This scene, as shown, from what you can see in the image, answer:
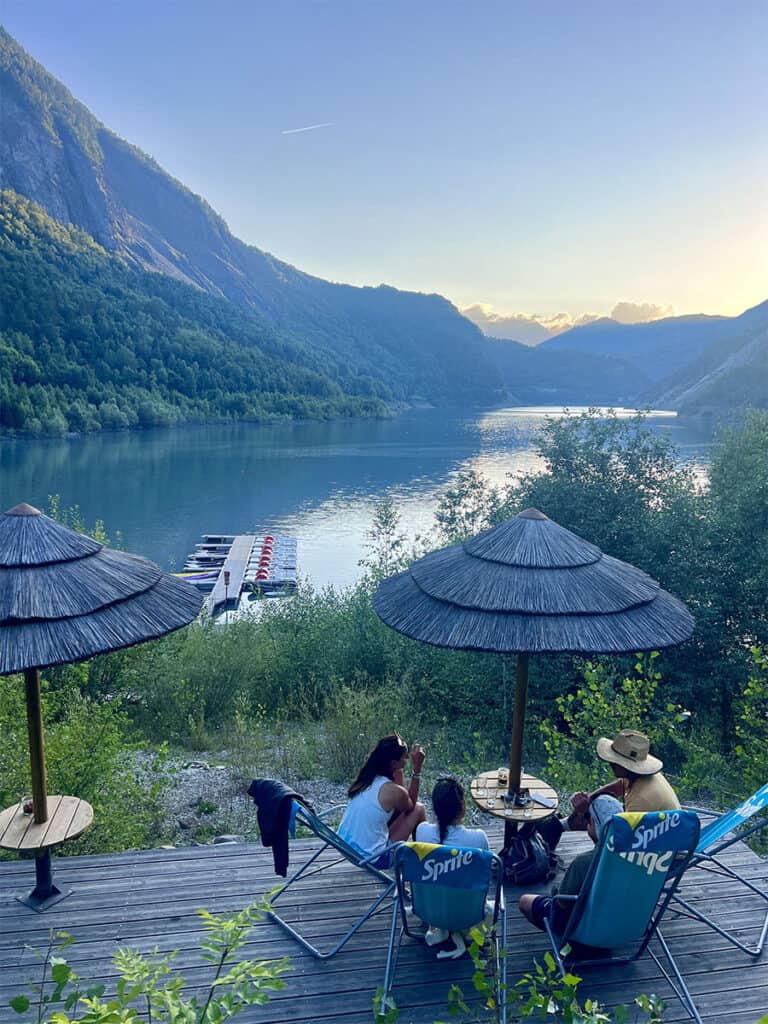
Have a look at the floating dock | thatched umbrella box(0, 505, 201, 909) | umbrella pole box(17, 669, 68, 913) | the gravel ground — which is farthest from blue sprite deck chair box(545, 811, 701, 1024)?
the floating dock

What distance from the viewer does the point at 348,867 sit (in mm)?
3668

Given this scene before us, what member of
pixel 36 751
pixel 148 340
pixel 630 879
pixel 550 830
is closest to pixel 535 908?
pixel 630 879

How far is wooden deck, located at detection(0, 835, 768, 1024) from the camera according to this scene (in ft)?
8.89

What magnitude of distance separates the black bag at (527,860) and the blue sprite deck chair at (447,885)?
63 centimetres

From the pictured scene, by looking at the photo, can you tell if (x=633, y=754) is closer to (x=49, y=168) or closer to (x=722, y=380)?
(x=722, y=380)

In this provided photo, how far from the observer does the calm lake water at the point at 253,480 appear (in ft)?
99.9

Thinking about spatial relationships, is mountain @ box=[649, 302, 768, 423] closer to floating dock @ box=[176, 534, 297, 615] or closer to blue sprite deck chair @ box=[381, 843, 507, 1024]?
floating dock @ box=[176, 534, 297, 615]

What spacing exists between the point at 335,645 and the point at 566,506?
4.21 m

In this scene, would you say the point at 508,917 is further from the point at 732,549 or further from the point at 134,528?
the point at 134,528

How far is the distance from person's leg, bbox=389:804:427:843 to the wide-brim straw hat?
97 cm

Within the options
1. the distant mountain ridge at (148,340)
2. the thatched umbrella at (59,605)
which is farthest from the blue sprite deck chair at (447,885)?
the distant mountain ridge at (148,340)

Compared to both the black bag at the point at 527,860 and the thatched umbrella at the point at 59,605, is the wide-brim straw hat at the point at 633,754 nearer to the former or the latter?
the black bag at the point at 527,860

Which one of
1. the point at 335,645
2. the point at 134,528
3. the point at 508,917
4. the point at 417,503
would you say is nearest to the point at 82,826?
the point at 508,917

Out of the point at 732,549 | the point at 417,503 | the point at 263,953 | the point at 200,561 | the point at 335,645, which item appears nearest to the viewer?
the point at 263,953
